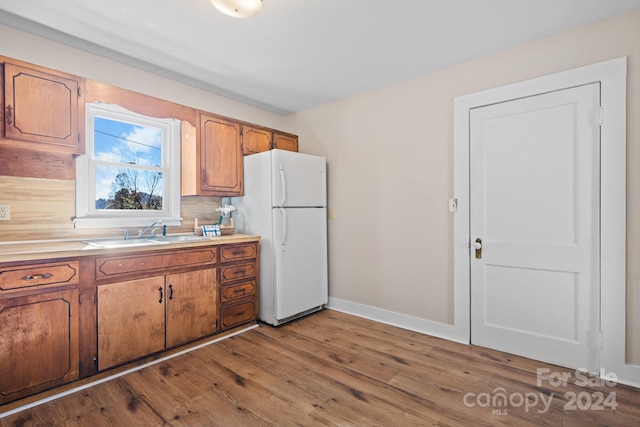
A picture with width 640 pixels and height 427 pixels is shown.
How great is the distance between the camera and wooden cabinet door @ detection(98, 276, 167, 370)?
7.04 ft

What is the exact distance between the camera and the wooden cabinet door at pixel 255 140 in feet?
11.1

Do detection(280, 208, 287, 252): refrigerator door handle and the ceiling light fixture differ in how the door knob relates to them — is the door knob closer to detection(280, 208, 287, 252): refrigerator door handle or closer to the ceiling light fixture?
detection(280, 208, 287, 252): refrigerator door handle

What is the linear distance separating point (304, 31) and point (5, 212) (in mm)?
2519

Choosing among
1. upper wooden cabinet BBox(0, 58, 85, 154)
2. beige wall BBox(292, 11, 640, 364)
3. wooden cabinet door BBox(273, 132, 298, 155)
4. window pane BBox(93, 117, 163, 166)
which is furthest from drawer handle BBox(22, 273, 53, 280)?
beige wall BBox(292, 11, 640, 364)

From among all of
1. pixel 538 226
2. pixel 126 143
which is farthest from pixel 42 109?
pixel 538 226

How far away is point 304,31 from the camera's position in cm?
226

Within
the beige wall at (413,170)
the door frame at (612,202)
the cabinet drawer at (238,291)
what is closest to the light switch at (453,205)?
the beige wall at (413,170)

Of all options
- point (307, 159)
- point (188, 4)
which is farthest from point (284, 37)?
point (307, 159)

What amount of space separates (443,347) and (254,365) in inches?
62.5

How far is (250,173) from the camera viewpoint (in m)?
3.31

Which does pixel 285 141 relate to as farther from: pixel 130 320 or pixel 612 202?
pixel 612 202

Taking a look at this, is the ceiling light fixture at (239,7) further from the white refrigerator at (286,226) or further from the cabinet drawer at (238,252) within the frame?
the cabinet drawer at (238,252)

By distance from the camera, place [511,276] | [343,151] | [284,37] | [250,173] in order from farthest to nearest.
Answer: [343,151]
[250,173]
[511,276]
[284,37]

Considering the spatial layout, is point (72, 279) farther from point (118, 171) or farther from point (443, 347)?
point (443, 347)
